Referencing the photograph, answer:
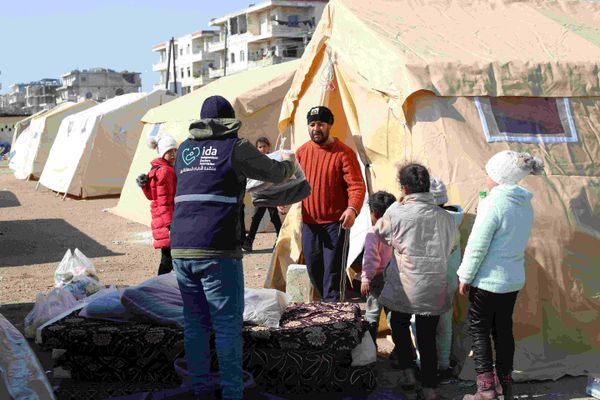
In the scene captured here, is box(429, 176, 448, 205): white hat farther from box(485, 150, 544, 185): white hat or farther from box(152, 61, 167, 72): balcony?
box(152, 61, 167, 72): balcony

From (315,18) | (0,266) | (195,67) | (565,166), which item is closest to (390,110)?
(565,166)

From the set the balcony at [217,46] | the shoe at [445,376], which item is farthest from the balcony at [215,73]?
the shoe at [445,376]

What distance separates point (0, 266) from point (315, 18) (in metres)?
63.1

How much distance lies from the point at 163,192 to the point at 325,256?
6.42 feet

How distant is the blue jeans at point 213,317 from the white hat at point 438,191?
168 centimetres

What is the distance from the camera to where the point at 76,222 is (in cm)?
1452

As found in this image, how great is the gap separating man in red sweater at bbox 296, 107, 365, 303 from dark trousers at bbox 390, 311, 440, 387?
4.43ft

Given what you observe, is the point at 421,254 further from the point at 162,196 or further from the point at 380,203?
the point at 162,196

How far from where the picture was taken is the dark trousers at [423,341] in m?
4.86

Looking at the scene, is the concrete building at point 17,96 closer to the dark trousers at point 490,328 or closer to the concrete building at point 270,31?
the concrete building at point 270,31

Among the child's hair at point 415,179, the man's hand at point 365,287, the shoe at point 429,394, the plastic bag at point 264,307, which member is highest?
the child's hair at point 415,179

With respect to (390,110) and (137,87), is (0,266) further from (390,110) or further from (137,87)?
(137,87)

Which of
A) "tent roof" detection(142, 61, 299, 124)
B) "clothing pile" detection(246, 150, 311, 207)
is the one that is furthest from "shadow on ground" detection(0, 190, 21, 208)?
"clothing pile" detection(246, 150, 311, 207)

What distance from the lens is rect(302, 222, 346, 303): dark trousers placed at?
6.36 meters
